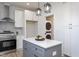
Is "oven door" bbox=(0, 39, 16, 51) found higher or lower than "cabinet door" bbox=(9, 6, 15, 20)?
lower

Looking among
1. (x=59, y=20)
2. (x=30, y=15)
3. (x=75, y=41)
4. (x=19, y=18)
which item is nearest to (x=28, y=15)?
(x=30, y=15)

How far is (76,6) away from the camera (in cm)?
344

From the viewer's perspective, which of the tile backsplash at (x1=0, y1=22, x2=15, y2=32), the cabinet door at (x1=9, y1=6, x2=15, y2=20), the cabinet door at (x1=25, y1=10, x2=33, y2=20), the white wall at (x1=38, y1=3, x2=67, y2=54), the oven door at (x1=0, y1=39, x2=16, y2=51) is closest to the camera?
the white wall at (x1=38, y1=3, x2=67, y2=54)

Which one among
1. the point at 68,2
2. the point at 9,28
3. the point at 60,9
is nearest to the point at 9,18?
the point at 9,28

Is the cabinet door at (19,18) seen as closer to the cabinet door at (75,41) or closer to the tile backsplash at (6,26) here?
the tile backsplash at (6,26)

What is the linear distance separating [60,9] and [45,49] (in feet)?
8.34

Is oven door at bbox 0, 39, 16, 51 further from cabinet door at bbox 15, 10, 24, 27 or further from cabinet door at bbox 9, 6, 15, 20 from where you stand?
cabinet door at bbox 9, 6, 15, 20

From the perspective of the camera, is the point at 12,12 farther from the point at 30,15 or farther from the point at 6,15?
the point at 30,15

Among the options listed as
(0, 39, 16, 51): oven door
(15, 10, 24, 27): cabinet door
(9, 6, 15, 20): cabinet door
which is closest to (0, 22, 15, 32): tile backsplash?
(15, 10, 24, 27): cabinet door

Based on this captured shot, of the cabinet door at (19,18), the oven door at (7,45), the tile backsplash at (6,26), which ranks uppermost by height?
the cabinet door at (19,18)

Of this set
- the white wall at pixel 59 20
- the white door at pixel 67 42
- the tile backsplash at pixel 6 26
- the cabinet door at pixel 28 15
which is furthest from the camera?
the cabinet door at pixel 28 15

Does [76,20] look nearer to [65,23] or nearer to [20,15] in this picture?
[65,23]

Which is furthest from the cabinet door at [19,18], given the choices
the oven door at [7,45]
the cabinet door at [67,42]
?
the cabinet door at [67,42]

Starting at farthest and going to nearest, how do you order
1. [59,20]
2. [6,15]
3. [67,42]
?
[6,15], [59,20], [67,42]
